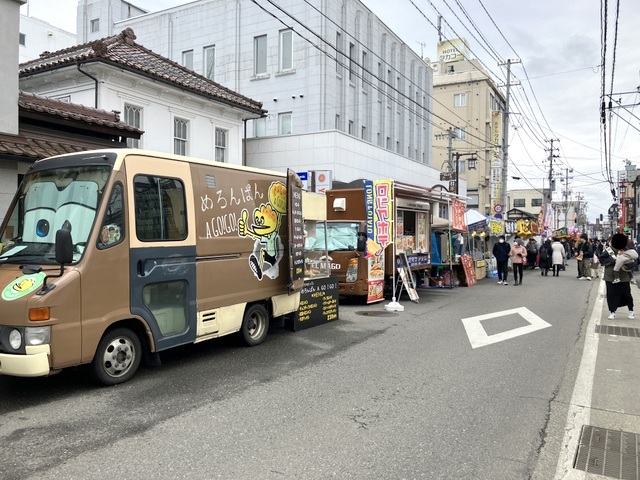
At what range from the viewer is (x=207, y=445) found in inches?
160

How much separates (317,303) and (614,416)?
539cm

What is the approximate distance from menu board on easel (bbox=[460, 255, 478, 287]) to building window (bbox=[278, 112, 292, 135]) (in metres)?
11.0

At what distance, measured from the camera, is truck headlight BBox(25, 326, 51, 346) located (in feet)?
15.7

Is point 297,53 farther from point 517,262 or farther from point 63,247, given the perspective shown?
point 63,247

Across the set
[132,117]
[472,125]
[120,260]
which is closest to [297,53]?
[132,117]

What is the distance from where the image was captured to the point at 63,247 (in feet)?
15.9

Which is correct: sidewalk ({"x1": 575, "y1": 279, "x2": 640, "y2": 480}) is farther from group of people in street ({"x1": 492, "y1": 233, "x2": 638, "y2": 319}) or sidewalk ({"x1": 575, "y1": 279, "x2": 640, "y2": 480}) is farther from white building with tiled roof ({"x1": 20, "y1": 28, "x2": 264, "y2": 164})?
white building with tiled roof ({"x1": 20, "y1": 28, "x2": 264, "y2": 164})

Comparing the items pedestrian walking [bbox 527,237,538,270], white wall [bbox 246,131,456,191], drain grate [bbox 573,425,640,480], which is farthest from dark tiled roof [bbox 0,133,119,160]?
pedestrian walking [bbox 527,237,538,270]

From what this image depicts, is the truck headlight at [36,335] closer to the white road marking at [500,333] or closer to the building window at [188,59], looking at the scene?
the white road marking at [500,333]

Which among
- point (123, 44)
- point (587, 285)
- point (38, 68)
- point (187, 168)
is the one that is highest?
point (123, 44)

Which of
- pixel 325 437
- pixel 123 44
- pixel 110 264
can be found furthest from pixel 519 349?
pixel 123 44

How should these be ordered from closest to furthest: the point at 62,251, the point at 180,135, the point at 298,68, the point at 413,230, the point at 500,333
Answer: the point at 62,251 → the point at 500,333 → the point at 413,230 → the point at 180,135 → the point at 298,68

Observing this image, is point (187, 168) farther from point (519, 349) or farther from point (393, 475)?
point (519, 349)

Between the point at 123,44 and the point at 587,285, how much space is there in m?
18.7
